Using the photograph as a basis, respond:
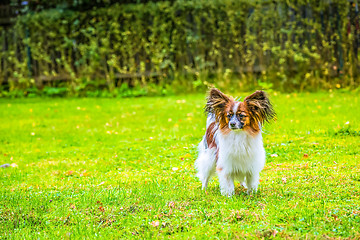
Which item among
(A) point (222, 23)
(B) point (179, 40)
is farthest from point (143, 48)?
(A) point (222, 23)

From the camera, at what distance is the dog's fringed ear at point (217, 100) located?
217 inches

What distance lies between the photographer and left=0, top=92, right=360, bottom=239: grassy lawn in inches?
186

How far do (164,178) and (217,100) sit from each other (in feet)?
6.46

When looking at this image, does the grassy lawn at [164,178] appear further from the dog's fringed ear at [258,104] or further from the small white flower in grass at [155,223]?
the dog's fringed ear at [258,104]

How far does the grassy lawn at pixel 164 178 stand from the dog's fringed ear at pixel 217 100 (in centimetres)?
98

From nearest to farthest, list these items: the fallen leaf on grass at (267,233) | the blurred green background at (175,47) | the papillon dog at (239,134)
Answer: the fallen leaf on grass at (267,233)
the papillon dog at (239,134)
the blurred green background at (175,47)

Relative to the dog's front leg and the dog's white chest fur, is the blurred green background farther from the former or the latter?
the dog's front leg

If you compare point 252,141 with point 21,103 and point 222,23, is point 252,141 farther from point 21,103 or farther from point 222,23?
point 21,103

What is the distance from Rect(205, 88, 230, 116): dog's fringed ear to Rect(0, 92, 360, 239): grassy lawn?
0.98m

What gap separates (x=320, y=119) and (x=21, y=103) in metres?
10.3

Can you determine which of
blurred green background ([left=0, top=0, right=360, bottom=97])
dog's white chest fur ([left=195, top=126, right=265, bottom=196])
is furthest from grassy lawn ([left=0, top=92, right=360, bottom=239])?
blurred green background ([left=0, top=0, right=360, bottom=97])

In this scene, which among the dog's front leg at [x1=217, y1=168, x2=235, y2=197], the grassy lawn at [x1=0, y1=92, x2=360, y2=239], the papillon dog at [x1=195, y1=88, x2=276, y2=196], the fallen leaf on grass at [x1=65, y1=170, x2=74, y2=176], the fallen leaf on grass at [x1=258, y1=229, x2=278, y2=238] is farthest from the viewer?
the fallen leaf on grass at [x1=65, y1=170, x2=74, y2=176]

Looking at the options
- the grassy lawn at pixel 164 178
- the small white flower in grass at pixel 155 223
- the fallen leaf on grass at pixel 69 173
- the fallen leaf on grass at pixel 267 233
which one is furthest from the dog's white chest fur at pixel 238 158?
the fallen leaf on grass at pixel 69 173

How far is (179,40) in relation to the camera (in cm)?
1722
